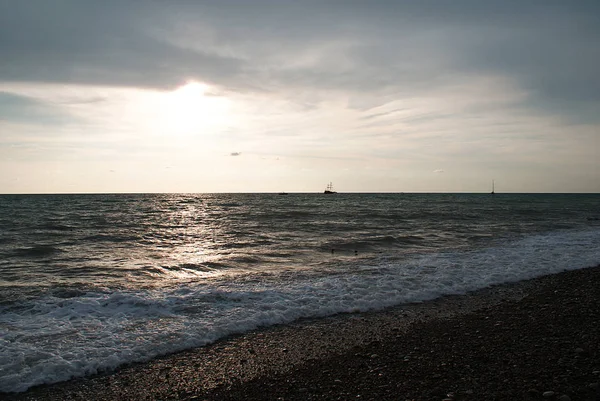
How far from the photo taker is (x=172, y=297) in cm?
1031

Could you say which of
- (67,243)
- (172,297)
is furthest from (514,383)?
(67,243)

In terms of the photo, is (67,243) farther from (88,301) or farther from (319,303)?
(319,303)

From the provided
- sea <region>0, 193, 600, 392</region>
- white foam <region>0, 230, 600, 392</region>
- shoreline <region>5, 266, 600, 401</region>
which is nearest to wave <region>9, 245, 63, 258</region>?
sea <region>0, 193, 600, 392</region>

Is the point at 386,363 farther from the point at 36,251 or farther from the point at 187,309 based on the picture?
the point at 36,251

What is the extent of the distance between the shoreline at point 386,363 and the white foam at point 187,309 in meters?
0.46

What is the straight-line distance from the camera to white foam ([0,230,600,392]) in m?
6.80

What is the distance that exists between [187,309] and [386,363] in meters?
5.35

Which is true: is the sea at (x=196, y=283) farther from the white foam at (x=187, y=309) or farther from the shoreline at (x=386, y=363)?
the shoreline at (x=386, y=363)

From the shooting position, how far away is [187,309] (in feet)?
31.2

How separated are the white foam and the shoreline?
0.46 meters

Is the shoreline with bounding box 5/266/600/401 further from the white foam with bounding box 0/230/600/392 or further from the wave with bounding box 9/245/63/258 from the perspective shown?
the wave with bounding box 9/245/63/258

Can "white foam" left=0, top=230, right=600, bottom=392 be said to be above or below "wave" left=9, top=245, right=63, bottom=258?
below

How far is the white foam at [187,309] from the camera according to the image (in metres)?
6.80

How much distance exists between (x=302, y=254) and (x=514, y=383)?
1299 cm
